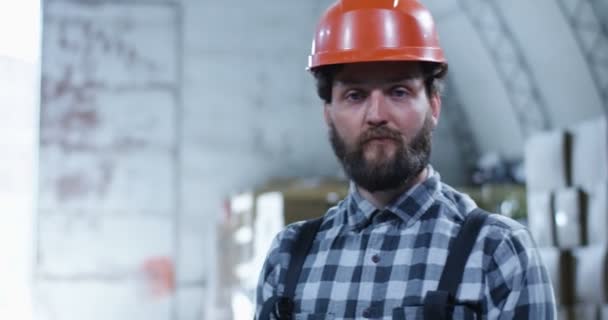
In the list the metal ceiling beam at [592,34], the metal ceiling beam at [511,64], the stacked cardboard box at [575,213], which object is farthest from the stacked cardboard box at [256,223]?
the metal ceiling beam at [592,34]

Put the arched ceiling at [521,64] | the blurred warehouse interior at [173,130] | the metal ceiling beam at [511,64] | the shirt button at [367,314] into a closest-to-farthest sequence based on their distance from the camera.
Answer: the shirt button at [367,314], the arched ceiling at [521,64], the metal ceiling beam at [511,64], the blurred warehouse interior at [173,130]

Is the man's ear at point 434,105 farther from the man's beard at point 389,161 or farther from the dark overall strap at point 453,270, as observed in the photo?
the dark overall strap at point 453,270

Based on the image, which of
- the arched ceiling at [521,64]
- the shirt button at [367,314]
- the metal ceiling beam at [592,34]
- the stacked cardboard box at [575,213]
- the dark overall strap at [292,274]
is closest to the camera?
the shirt button at [367,314]

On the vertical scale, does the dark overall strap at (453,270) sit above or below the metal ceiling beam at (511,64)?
below

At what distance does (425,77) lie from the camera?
1915mm

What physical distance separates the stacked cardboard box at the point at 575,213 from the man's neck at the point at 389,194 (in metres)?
3.14

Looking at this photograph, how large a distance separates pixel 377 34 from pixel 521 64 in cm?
702

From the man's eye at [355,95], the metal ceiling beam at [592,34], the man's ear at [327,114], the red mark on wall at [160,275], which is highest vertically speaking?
the metal ceiling beam at [592,34]

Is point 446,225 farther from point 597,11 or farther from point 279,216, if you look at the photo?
point 597,11

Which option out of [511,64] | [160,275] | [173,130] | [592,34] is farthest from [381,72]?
[173,130]

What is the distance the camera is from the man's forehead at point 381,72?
1.86 m

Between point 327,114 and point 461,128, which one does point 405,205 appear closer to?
point 327,114

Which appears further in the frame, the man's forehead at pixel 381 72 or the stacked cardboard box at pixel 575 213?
the stacked cardboard box at pixel 575 213

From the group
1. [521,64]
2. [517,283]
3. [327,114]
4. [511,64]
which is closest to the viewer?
[517,283]
